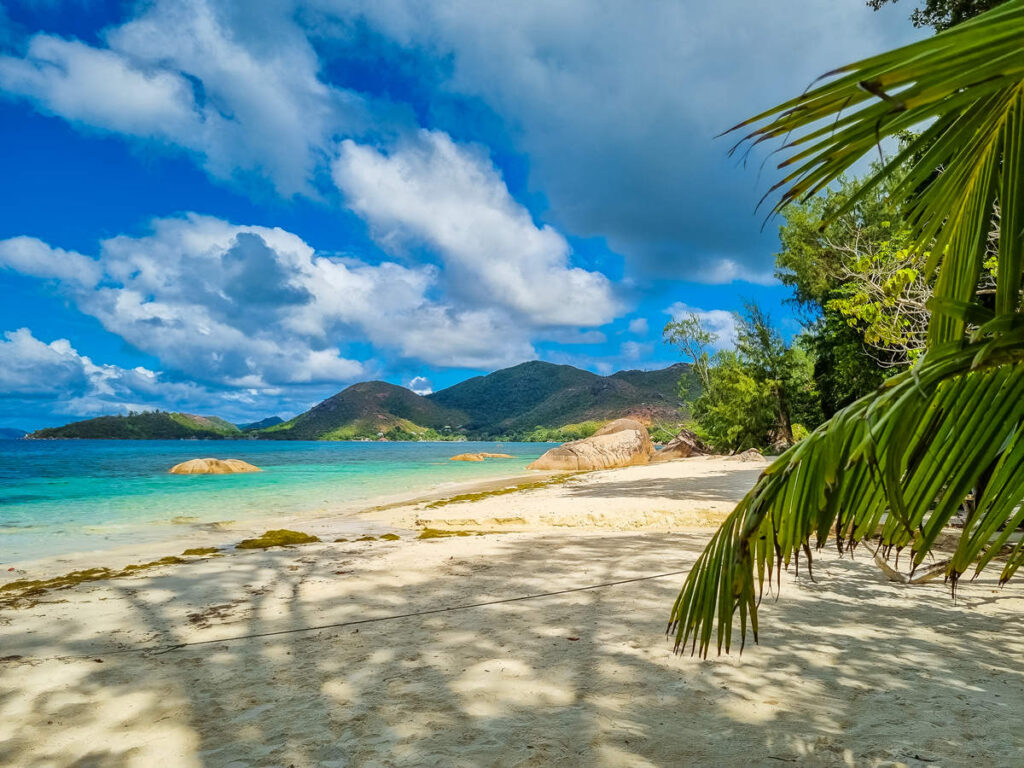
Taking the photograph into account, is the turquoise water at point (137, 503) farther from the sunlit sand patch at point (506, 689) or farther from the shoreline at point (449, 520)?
the sunlit sand patch at point (506, 689)

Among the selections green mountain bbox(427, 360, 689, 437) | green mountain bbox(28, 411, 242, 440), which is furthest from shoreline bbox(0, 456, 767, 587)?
green mountain bbox(28, 411, 242, 440)

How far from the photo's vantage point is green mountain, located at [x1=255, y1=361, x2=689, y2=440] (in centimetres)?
13125

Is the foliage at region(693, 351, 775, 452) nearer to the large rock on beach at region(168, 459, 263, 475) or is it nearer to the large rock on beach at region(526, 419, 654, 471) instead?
the large rock on beach at region(526, 419, 654, 471)

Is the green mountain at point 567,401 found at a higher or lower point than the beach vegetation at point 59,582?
higher

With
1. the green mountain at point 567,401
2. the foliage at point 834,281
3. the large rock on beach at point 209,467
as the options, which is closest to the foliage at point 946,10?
the foliage at point 834,281

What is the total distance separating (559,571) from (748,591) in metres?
4.42

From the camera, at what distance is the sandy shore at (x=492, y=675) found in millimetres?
2441

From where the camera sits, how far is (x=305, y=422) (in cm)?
14325

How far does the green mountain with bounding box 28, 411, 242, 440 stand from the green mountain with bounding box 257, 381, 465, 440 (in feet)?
65.8

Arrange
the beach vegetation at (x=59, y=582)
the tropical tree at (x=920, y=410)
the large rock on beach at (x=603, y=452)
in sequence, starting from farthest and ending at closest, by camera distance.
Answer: the large rock on beach at (x=603, y=452) → the beach vegetation at (x=59, y=582) → the tropical tree at (x=920, y=410)

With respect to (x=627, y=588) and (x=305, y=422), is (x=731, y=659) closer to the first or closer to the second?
(x=627, y=588)

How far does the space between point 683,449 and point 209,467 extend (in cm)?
2824

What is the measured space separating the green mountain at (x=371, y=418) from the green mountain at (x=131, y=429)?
2005cm

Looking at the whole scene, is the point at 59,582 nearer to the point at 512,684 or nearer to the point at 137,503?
the point at 512,684
